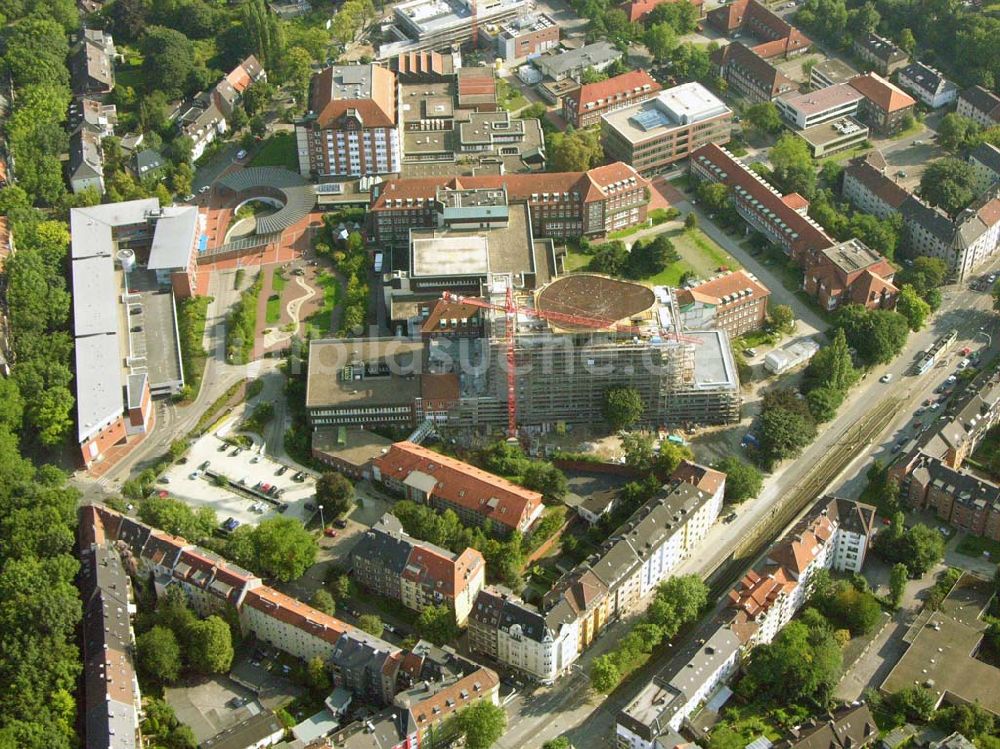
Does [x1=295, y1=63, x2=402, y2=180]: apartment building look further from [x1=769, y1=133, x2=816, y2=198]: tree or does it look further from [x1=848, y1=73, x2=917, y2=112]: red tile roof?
[x1=848, y1=73, x2=917, y2=112]: red tile roof

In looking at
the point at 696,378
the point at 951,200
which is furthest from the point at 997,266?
the point at 696,378

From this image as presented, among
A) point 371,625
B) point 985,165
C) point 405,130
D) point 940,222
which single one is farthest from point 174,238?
point 985,165

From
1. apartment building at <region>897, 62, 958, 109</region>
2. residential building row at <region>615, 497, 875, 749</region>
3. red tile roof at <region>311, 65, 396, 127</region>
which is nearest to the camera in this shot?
residential building row at <region>615, 497, 875, 749</region>

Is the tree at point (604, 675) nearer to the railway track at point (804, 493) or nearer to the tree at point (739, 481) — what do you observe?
the railway track at point (804, 493)

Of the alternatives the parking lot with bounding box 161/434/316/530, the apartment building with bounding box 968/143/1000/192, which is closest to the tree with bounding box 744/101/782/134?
the apartment building with bounding box 968/143/1000/192

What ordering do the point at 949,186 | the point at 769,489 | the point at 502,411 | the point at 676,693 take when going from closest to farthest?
1. the point at 676,693
2. the point at 769,489
3. the point at 502,411
4. the point at 949,186

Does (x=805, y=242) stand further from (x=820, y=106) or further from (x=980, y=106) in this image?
(x=980, y=106)
